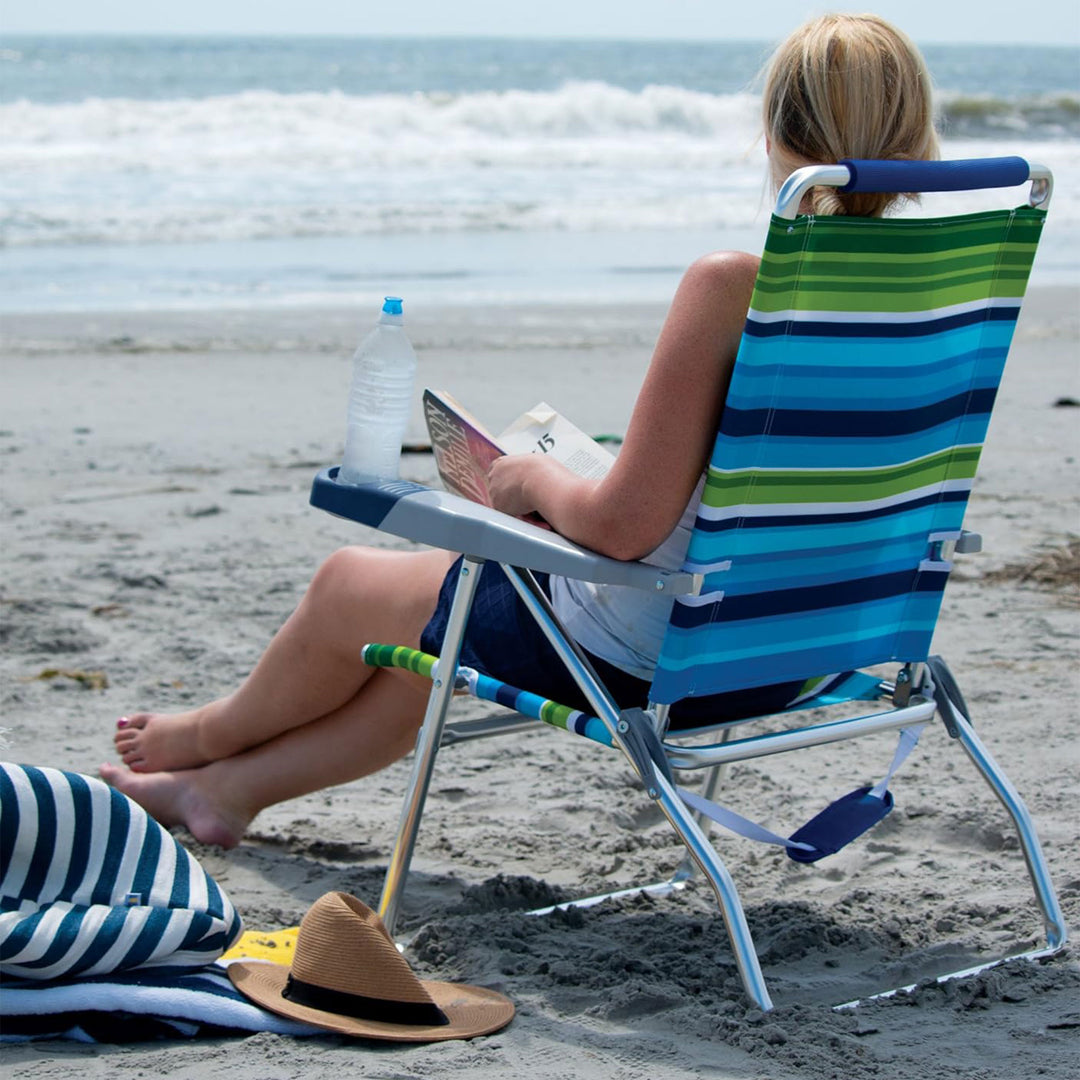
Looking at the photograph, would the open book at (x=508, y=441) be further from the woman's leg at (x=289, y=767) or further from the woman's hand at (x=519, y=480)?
the woman's leg at (x=289, y=767)

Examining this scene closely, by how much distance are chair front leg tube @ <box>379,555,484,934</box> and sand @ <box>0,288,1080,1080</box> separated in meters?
0.16

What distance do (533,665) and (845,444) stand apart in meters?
0.59

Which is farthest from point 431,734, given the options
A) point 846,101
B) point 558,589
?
point 846,101

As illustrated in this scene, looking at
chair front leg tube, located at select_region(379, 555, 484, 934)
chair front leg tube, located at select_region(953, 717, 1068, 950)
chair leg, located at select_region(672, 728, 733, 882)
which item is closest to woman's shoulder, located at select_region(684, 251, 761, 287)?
chair front leg tube, located at select_region(379, 555, 484, 934)

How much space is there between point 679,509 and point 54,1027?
3.58 feet

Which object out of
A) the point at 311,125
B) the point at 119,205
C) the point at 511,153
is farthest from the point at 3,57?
the point at 119,205

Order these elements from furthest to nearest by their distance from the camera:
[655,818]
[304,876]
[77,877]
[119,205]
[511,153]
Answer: [511,153] < [119,205] < [655,818] < [304,876] < [77,877]

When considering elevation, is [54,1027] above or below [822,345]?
below

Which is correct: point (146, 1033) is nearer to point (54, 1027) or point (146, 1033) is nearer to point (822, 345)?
Result: point (54, 1027)

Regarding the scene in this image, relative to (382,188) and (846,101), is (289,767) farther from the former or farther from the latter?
(382,188)

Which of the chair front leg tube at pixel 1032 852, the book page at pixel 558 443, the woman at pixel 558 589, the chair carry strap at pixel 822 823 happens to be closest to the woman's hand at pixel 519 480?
the woman at pixel 558 589

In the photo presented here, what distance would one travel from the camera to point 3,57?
44469mm

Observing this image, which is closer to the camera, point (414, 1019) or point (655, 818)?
point (414, 1019)

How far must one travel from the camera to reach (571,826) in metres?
2.96
